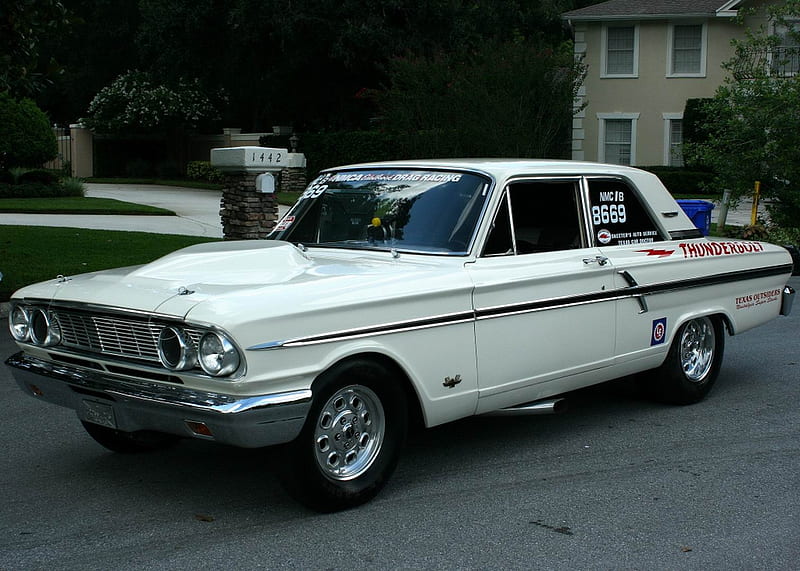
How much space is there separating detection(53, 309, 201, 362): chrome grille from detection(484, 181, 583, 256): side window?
6.59 ft

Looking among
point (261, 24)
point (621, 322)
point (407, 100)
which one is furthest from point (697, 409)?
point (261, 24)

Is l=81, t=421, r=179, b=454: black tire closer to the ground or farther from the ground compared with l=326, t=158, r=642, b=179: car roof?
closer to the ground

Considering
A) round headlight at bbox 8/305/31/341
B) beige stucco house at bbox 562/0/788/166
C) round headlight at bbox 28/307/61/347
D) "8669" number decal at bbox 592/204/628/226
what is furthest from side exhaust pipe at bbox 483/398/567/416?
beige stucco house at bbox 562/0/788/166

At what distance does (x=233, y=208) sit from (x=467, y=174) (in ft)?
35.0

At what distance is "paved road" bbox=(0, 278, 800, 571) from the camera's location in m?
4.48

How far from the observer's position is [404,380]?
5250mm

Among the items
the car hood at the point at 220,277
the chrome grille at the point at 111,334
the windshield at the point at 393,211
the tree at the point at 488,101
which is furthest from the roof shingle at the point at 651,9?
the chrome grille at the point at 111,334

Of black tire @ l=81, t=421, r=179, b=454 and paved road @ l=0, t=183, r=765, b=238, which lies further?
paved road @ l=0, t=183, r=765, b=238

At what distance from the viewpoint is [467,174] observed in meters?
6.06

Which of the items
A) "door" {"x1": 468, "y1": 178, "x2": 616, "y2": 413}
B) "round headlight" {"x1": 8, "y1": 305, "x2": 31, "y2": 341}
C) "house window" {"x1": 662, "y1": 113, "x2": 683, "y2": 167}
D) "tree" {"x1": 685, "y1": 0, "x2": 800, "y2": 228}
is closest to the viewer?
"round headlight" {"x1": 8, "y1": 305, "x2": 31, "y2": 341}

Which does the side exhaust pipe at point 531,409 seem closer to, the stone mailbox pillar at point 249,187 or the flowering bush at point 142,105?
the stone mailbox pillar at point 249,187

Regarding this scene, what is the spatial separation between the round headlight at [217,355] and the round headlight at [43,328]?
3.60 feet

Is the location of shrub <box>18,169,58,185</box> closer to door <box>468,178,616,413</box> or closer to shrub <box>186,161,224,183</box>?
shrub <box>186,161,224,183</box>

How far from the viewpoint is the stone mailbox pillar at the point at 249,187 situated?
1563 centimetres
